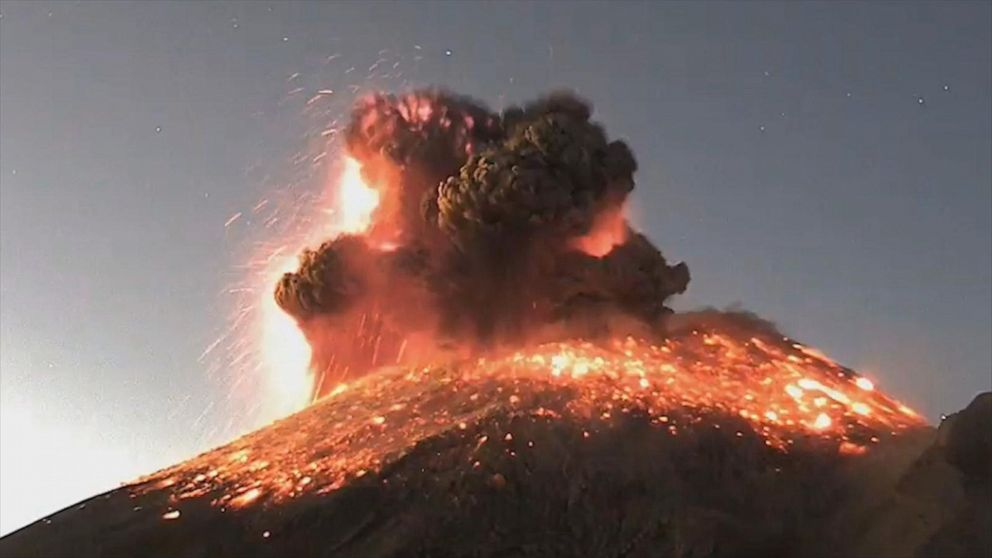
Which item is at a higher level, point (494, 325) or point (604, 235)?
point (604, 235)

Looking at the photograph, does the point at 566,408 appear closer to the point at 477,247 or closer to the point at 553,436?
the point at 553,436

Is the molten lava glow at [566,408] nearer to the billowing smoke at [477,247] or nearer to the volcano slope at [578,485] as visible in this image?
the volcano slope at [578,485]

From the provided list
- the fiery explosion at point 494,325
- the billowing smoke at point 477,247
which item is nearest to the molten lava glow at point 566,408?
the fiery explosion at point 494,325

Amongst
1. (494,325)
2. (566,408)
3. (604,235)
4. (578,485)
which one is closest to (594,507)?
(578,485)

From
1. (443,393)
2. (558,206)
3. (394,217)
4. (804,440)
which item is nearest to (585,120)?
(558,206)

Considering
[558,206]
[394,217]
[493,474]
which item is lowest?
[493,474]

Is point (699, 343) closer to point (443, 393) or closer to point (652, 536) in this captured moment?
point (443, 393)
